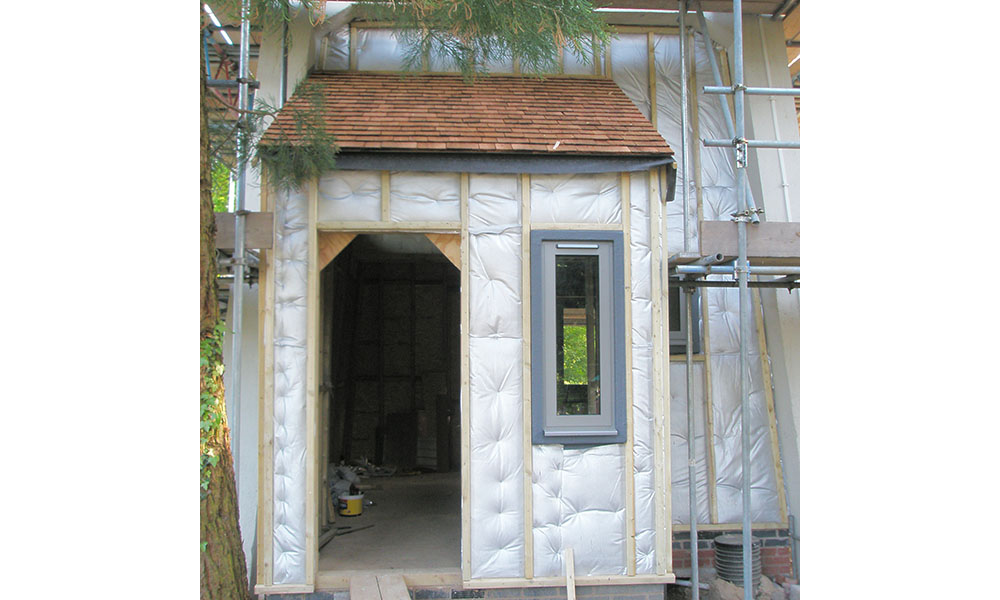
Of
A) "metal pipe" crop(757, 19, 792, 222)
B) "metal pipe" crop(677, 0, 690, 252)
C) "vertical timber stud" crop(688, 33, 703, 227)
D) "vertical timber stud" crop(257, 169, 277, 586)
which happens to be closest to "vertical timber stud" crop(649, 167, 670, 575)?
"metal pipe" crop(677, 0, 690, 252)

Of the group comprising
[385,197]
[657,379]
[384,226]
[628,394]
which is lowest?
[628,394]

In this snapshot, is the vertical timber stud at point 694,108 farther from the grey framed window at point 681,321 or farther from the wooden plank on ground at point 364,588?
the wooden plank on ground at point 364,588

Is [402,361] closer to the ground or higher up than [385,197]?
closer to the ground

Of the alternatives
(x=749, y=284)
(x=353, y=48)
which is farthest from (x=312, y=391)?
(x=749, y=284)

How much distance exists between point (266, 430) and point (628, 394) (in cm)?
289

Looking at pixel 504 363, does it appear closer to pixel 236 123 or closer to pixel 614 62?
pixel 236 123

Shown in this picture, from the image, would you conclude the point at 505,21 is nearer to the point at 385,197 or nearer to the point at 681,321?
the point at 385,197

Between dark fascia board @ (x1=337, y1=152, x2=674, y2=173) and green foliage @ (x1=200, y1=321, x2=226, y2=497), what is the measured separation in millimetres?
1879

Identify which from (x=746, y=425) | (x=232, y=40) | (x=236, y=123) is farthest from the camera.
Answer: (x=232, y=40)

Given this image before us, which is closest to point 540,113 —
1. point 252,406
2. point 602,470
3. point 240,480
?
point 602,470

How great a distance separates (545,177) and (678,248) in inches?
87.3

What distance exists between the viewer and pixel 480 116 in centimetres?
710

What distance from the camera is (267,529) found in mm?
6238

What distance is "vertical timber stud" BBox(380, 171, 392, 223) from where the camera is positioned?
6.50m
